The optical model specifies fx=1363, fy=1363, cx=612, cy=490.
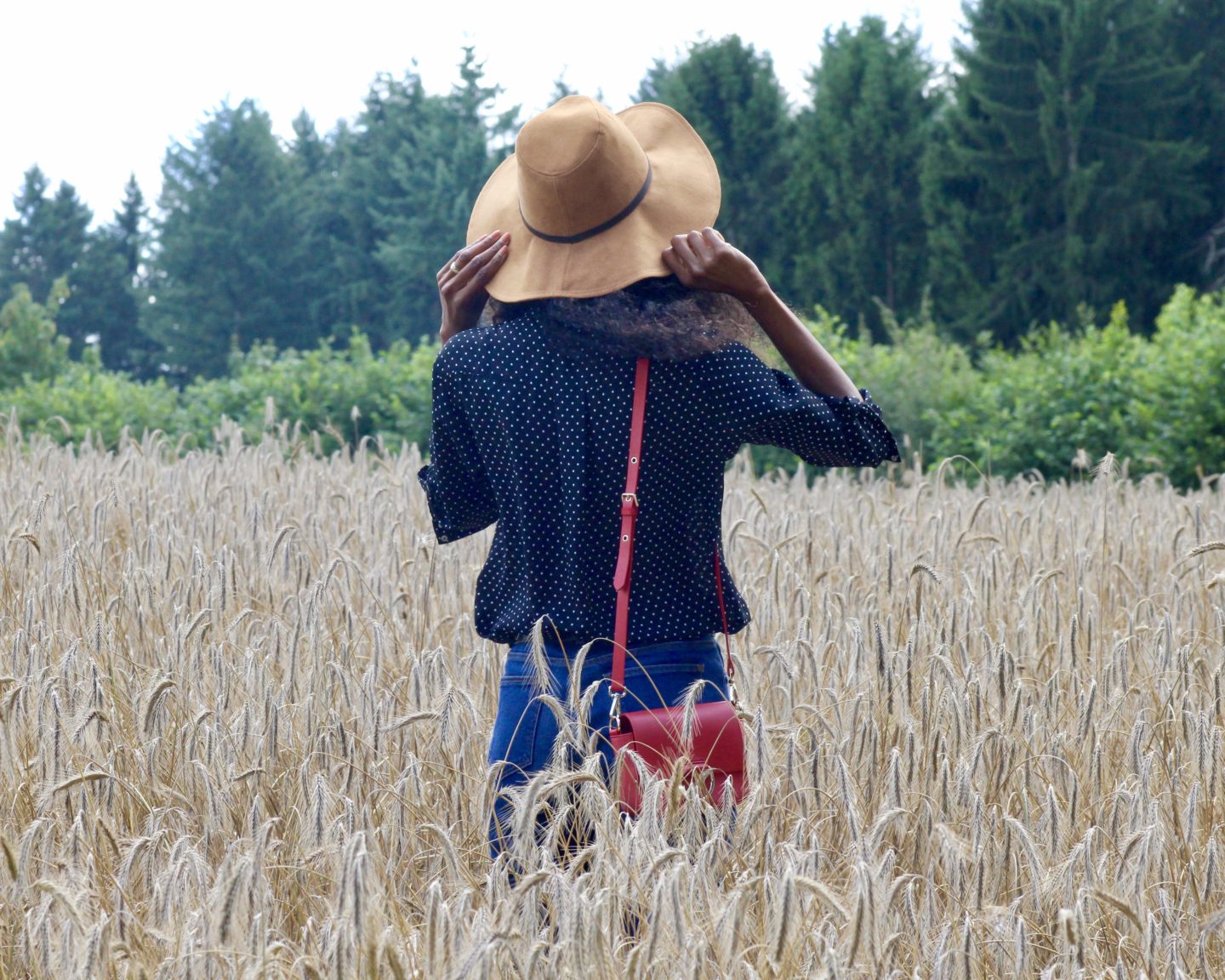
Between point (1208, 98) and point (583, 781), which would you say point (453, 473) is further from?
point (1208, 98)

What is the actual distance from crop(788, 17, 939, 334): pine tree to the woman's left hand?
26676mm

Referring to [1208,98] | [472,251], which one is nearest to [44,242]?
[1208,98]

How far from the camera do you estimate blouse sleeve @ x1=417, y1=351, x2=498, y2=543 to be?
8.04 ft

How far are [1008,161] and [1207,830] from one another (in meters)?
27.0

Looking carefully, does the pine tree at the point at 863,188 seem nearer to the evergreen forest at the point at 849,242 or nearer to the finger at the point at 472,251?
the evergreen forest at the point at 849,242

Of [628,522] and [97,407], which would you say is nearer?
[628,522]

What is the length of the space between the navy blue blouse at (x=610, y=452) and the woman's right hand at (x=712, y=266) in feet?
0.35

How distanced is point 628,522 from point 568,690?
31cm

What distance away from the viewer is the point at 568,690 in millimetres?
2316

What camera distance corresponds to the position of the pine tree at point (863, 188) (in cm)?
2889

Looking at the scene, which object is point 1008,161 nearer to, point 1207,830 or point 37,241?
point 1207,830

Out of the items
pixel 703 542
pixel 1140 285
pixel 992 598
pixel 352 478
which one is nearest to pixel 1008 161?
pixel 1140 285

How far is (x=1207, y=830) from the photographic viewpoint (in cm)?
279

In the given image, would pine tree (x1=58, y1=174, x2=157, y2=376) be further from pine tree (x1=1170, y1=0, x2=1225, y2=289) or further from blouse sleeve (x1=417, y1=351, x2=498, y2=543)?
blouse sleeve (x1=417, y1=351, x2=498, y2=543)
